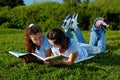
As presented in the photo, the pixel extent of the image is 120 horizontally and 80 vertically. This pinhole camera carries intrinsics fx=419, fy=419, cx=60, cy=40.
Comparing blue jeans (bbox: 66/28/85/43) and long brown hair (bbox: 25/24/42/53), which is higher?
long brown hair (bbox: 25/24/42/53)

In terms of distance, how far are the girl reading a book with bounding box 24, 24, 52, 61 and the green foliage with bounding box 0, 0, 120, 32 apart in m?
11.6

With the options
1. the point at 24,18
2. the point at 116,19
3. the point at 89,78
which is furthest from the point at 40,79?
the point at 24,18

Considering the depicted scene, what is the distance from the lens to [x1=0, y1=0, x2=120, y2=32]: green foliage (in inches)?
744

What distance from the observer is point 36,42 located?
22.0 ft

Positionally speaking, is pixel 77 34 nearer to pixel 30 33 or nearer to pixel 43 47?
pixel 43 47

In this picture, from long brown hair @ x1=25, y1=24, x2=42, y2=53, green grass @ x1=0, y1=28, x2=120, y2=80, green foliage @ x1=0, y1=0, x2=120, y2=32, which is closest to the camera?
green grass @ x1=0, y1=28, x2=120, y2=80

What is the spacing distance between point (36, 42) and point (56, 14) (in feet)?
43.0

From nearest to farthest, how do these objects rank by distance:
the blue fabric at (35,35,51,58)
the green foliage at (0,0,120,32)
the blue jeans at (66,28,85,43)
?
1. the blue fabric at (35,35,51,58)
2. the blue jeans at (66,28,85,43)
3. the green foliage at (0,0,120,32)

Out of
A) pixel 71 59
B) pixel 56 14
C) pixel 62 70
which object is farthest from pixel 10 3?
pixel 62 70

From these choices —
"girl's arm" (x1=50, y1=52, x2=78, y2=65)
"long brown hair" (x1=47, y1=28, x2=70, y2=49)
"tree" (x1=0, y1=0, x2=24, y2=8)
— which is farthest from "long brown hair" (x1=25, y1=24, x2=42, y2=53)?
"tree" (x1=0, y1=0, x2=24, y2=8)

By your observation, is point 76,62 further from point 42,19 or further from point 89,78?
point 42,19

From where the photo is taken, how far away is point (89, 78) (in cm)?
603

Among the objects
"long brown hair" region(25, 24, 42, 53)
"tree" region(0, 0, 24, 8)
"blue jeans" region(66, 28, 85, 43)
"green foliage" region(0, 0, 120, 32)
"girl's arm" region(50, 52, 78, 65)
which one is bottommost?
"tree" region(0, 0, 24, 8)

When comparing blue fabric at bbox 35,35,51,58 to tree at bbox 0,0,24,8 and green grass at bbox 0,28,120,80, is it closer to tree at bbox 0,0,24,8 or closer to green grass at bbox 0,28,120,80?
green grass at bbox 0,28,120,80
